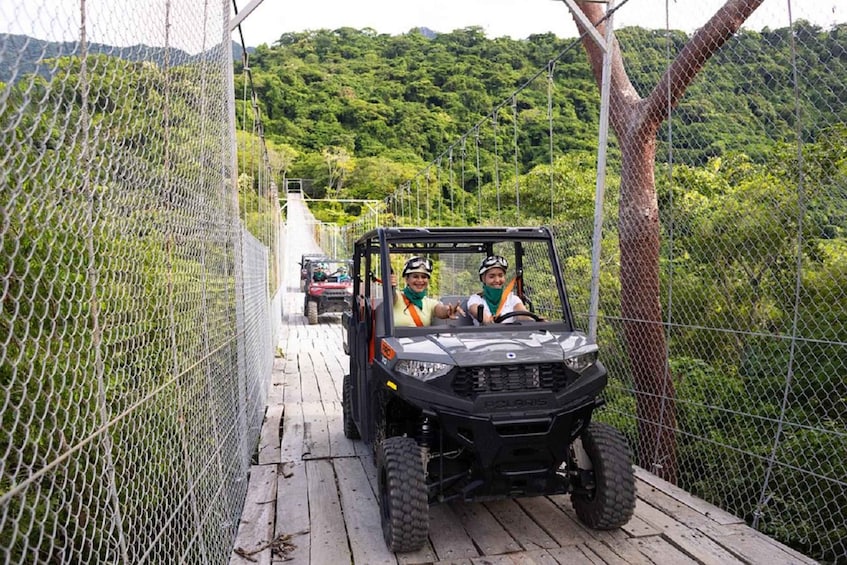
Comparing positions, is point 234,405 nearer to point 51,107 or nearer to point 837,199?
point 51,107

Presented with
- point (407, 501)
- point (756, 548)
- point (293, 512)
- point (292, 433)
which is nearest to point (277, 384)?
point (292, 433)

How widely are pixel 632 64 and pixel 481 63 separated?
33577 millimetres

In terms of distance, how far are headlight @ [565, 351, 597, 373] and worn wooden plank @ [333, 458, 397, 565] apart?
4.51 ft

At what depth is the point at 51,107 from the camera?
6.02 ft

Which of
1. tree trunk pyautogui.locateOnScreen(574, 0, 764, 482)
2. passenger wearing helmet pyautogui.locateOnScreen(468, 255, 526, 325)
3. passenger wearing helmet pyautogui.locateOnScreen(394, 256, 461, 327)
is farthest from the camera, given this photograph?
tree trunk pyautogui.locateOnScreen(574, 0, 764, 482)

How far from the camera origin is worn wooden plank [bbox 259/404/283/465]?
16.3 feet

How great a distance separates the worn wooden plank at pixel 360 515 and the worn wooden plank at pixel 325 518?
5 cm

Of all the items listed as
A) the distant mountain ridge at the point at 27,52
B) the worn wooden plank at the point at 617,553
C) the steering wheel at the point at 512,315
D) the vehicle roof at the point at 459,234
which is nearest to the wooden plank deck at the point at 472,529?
the worn wooden plank at the point at 617,553

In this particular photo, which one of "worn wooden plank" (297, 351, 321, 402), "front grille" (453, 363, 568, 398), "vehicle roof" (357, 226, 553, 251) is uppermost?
"vehicle roof" (357, 226, 553, 251)

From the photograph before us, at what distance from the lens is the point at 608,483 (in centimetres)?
334

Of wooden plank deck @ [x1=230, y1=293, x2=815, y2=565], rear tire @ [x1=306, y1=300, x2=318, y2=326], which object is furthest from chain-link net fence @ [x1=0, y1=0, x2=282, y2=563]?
rear tire @ [x1=306, y1=300, x2=318, y2=326]

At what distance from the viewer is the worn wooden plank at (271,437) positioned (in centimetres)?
498

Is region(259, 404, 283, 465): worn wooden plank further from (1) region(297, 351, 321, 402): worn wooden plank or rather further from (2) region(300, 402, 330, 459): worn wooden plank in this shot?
(1) region(297, 351, 321, 402): worn wooden plank

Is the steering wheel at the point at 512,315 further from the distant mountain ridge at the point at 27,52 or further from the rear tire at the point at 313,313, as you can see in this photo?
the rear tire at the point at 313,313
